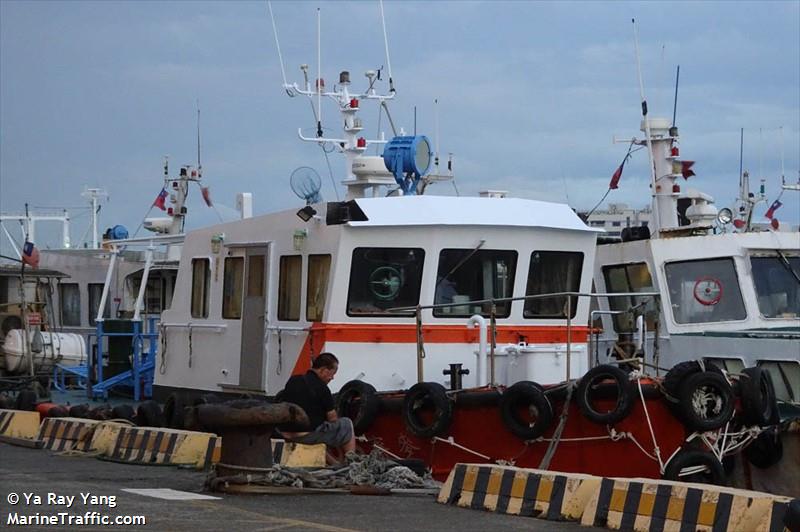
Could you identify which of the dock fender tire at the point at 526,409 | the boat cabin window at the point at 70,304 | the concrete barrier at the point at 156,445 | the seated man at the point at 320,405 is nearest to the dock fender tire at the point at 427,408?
the dock fender tire at the point at 526,409

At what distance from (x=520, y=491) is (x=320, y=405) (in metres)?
2.76

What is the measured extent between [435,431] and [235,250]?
4022 millimetres

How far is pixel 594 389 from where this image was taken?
11352 millimetres

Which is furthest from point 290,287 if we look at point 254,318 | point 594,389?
point 594,389

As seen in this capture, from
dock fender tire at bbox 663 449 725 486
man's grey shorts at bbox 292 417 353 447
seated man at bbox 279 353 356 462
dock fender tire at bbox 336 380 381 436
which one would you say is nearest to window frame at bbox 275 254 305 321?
dock fender tire at bbox 336 380 381 436

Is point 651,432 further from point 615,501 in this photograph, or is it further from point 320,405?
point 320,405

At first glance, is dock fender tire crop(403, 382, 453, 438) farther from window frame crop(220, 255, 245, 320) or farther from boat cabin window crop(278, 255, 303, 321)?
window frame crop(220, 255, 245, 320)

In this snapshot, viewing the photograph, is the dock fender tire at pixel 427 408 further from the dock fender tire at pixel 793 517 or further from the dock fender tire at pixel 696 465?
the dock fender tire at pixel 793 517

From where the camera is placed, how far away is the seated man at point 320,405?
11.8 meters

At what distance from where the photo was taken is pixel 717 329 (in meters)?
15.8

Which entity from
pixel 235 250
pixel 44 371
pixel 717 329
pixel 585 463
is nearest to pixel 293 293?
pixel 235 250

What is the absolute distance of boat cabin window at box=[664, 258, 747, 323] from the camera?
622 inches

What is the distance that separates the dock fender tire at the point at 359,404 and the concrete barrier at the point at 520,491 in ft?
8.65

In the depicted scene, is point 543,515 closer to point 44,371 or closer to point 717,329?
point 717,329
